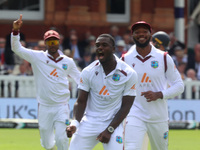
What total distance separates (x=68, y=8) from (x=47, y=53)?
1041cm

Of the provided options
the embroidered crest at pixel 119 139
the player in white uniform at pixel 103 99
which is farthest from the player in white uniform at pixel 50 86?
the embroidered crest at pixel 119 139

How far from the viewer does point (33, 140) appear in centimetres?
1284

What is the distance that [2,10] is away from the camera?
20.4 meters

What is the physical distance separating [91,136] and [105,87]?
0.60 m

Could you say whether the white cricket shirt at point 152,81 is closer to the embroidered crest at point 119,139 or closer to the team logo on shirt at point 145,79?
the team logo on shirt at point 145,79

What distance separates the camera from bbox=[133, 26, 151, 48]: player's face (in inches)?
313

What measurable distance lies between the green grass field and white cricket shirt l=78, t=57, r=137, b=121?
4.72 m

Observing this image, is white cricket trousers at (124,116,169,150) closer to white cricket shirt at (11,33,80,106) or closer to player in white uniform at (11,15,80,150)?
player in white uniform at (11,15,80,150)

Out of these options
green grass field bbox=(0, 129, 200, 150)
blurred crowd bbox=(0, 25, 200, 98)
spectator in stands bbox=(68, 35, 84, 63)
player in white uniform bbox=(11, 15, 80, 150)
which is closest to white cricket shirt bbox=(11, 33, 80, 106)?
player in white uniform bbox=(11, 15, 80, 150)

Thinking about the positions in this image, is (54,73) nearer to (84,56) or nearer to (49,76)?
(49,76)

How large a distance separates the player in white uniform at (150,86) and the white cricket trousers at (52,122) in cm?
203

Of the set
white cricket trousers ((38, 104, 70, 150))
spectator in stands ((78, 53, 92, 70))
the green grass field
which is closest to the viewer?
white cricket trousers ((38, 104, 70, 150))

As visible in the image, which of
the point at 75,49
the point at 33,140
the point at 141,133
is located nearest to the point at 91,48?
the point at 75,49

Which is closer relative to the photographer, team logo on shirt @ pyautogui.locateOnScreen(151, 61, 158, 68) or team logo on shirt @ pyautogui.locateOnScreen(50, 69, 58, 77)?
team logo on shirt @ pyautogui.locateOnScreen(151, 61, 158, 68)
